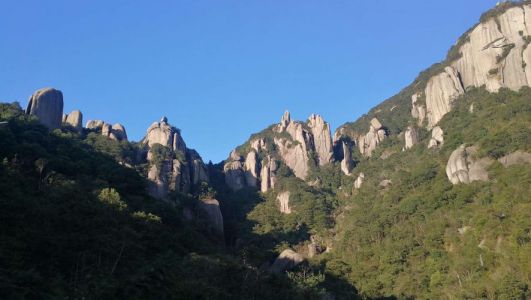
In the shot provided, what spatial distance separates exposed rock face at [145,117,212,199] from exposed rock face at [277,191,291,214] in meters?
11.8

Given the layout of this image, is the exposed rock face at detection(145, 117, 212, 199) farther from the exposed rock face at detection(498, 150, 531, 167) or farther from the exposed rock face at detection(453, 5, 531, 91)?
the exposed rock face at detection(453, 5, 531, 91)

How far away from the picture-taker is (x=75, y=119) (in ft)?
228

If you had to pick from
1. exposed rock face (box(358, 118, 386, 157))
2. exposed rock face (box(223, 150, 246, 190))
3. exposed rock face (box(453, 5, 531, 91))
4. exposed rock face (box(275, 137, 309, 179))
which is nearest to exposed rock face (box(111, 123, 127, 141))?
exposed rock face (box(223, 150, 246, 190))

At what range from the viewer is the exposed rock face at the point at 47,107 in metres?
60.6

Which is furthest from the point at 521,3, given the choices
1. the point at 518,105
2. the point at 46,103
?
the point at 46,103

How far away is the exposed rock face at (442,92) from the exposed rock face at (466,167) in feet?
79.9

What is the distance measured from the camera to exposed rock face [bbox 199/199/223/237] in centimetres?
5725

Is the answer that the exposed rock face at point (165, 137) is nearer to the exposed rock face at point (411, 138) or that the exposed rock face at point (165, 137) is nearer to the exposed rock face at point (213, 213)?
the exposed rock face at point (213, 213)

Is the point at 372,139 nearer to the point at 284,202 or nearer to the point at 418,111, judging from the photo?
the point at 418,111

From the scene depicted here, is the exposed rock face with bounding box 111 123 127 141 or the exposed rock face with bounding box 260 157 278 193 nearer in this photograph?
the exposed rock face with bounding box 111 123 127 141

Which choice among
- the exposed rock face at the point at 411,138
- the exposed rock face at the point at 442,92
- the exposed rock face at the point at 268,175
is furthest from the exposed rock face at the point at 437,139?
the exposed rock face at the point at 268,175

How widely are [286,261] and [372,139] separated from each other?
1703 inches

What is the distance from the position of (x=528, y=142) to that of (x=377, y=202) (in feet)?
64.7

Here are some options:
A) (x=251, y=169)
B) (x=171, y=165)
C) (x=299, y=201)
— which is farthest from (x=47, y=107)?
(x=299, y=201)
